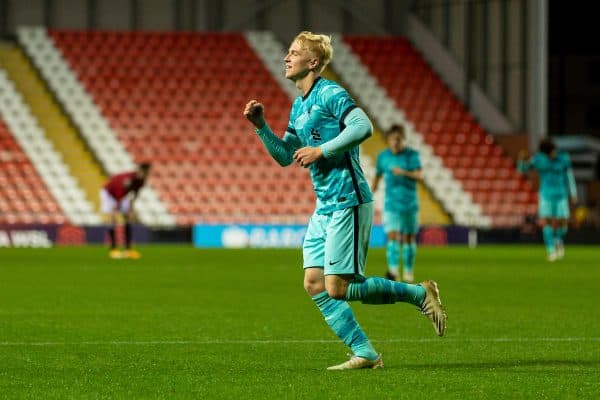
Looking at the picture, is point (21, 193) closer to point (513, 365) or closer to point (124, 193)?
point (124, 193)

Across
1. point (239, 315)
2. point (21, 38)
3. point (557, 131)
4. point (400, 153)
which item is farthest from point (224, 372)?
point (557, 131)

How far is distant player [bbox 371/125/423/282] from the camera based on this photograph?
714 inches

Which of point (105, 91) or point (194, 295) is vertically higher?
point (105, 91)

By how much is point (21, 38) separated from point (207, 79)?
574 centimetres

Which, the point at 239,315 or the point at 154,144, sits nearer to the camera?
the point at 239,315

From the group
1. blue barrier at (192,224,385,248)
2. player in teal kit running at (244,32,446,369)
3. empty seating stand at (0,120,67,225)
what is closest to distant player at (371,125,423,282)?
player in teal kit running at (244,32,446,369)

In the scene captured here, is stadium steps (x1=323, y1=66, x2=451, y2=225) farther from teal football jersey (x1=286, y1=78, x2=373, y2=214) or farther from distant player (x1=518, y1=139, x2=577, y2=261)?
teal football jersey (x1=286, y1=78, x2=373, y2=214)

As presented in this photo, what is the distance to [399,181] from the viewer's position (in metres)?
18.7

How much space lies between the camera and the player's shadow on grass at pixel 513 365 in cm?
855

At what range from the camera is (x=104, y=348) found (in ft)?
31.9

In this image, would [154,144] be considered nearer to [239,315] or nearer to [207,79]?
[207,79]

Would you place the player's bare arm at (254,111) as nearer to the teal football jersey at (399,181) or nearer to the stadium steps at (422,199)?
the teal football jersey at (399,181)

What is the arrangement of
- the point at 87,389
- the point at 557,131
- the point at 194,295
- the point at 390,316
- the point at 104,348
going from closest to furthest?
1. the point at 87,389
2. the point at 104,348
3. the point at 390,316
4. the point at 194,295
5. the point at 557,131

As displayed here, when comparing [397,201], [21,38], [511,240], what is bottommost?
[511,240]
